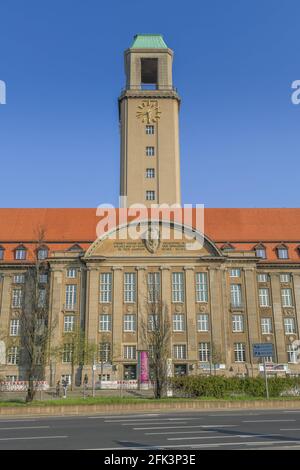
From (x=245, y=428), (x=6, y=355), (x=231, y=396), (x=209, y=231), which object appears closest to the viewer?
(x=245, y=428)

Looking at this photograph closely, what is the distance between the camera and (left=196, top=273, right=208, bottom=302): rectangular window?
47.2 meters

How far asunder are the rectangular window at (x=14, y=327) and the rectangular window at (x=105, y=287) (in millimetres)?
9347

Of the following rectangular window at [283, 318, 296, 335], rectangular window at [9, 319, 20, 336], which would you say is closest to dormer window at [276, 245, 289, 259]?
rectangular window at [283, 318, 296, 335]

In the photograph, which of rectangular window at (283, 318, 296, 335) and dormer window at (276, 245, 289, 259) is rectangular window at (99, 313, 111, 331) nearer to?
rectangular window at (283, 318, 296, 335)

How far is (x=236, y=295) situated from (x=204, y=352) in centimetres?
726

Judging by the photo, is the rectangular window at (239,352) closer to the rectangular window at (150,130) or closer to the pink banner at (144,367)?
the pink banner at (144,367)

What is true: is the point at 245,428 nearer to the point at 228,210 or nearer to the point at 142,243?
the point at 142,243

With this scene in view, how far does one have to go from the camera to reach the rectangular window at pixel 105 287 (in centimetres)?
4709

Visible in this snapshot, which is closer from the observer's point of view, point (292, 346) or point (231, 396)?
point (231, 396)

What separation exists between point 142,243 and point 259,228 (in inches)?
603

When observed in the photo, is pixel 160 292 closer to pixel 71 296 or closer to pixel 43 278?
pixel 71 296

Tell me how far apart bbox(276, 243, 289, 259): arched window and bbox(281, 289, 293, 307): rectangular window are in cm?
385

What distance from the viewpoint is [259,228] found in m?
54.8
